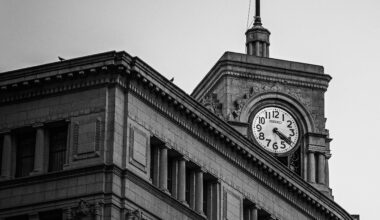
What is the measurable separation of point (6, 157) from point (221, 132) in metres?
13.3

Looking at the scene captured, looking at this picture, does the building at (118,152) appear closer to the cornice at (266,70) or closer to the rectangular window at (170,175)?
the rectangular window at (170,175)

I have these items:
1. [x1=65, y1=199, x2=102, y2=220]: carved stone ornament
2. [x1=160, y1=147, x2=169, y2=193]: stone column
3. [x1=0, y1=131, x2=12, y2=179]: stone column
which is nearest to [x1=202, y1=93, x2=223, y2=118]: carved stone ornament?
[x1=160, y1=147, x2=169, y2=193]: stone column

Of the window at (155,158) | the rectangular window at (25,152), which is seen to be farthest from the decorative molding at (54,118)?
the window at (155,158)

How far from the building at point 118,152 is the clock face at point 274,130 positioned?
19.9 m

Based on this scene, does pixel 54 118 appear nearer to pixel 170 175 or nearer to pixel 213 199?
pixel 170 175

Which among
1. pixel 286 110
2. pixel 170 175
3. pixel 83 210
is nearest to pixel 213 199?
pixel 170 175

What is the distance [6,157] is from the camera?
86.3m

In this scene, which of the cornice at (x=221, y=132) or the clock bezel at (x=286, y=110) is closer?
the cornice at (x=221, y=132)

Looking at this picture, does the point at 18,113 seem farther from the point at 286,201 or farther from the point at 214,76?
the point at 214,76

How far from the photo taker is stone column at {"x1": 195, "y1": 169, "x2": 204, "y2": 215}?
3578 inches

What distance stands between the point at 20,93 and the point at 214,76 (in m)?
36.4

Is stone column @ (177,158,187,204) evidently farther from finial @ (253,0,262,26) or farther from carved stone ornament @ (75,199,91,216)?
finial @ (253,0,262,26)

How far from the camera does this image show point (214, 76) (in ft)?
401

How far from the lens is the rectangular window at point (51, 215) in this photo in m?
83.4
